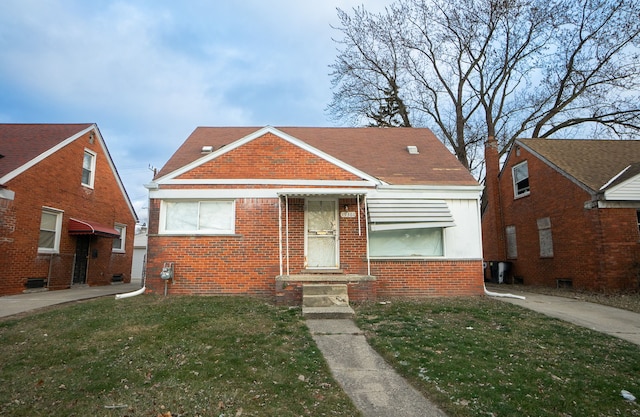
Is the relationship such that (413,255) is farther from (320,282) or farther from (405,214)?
(320,282)

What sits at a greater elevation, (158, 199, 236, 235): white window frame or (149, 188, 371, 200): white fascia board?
(149, 188, 371, 200): white fascia board

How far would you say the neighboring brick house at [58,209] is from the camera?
11531mm

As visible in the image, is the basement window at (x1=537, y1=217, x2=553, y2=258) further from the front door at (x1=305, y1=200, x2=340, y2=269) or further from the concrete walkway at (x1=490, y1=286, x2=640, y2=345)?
the front door at (x1=305, y1=200, x2=340, y2=269)

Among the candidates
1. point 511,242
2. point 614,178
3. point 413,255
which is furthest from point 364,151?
point 511,242

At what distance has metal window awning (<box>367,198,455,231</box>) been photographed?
986 centimetres

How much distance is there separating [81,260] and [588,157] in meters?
19.7

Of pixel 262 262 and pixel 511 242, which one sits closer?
pixel 262 262

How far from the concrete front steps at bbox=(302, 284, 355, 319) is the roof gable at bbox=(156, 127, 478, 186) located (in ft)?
11.0

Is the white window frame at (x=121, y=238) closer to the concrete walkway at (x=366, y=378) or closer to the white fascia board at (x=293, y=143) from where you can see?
the white fascia board at (x=293, y=143)

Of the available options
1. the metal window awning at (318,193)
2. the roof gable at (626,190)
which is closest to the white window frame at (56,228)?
the metal window awning at (318,193)

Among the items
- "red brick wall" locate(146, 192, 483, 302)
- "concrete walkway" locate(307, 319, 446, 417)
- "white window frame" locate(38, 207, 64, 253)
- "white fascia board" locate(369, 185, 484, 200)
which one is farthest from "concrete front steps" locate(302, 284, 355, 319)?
"white window frame" locate(38, 207, 64, 253)

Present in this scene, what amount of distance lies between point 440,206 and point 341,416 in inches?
302

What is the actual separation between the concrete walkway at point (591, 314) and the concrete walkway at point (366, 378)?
4.38 metres

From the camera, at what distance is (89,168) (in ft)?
50.4
